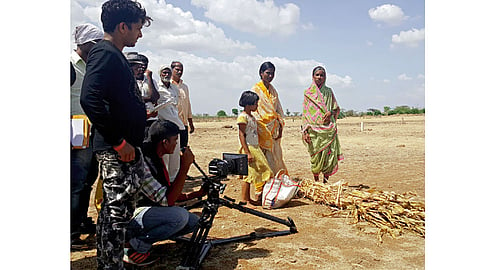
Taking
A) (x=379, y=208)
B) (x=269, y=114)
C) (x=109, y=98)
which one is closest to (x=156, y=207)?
(x=109, y=98)

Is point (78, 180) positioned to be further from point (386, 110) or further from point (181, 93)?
point (386, 110)

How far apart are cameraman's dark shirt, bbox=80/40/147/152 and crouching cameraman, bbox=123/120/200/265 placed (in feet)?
1.90

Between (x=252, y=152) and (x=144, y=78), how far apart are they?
158 centimetres

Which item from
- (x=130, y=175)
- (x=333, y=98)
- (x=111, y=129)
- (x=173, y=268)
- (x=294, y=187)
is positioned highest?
(x=333, y=98)

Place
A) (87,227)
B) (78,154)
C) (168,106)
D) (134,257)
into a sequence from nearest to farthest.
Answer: (134,257)
(78,154)
(87,227)
(168,106)

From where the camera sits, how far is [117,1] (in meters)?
2.36

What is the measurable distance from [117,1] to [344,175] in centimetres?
573

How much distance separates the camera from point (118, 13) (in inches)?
93.1

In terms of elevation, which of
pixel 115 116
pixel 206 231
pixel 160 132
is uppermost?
pixel 115 116

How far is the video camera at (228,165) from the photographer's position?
3100mm

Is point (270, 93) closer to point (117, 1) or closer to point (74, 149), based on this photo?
point (74, 149)

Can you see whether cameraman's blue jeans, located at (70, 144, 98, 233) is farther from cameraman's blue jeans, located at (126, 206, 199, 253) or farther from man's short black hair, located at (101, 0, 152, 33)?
man's short black hair, located at (101, 0, 152, 33)

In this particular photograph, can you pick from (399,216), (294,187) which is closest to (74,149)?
(294,187)

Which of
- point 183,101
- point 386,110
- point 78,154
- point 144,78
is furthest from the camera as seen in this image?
point 386,110
